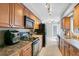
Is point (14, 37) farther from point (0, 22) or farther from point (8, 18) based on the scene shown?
point (0, 22)

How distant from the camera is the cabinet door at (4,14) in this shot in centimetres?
195

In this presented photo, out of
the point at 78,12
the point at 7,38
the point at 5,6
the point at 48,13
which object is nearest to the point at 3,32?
the point at 7,38

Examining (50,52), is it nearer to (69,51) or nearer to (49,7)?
(69,51)

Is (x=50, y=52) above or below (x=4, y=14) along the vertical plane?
below

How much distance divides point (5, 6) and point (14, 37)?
2.26 feet

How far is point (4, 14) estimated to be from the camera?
2047 mm

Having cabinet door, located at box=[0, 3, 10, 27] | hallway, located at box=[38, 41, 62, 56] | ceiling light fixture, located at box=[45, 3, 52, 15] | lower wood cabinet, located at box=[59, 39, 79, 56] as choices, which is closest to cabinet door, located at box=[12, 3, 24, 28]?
cabinet door, located at box=[0, 3, 10, 27]

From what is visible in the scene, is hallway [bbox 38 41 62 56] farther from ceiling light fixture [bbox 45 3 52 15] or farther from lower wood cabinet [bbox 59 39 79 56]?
ceiling light fixture [bbox 45 3 52 15]

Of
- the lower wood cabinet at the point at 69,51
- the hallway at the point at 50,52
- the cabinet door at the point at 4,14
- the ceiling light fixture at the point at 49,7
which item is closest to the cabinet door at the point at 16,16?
the cabinet door at the point at 4,14

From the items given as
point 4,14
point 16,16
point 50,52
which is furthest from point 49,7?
point 4,14

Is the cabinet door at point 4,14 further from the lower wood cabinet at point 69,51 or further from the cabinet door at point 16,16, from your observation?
the lower wood cabinet at point 69,51

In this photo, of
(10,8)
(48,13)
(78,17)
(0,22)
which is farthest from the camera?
(48,13)

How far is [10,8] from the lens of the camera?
2.30m

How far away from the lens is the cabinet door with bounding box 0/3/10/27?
195 cm
